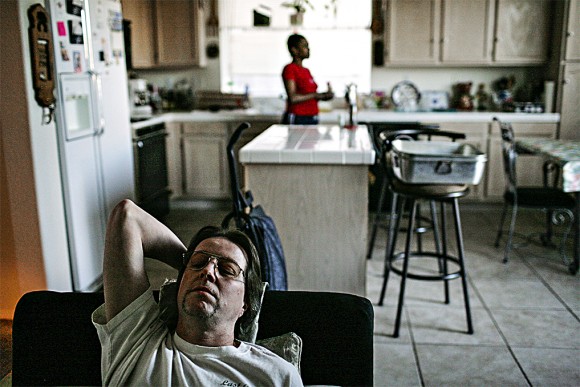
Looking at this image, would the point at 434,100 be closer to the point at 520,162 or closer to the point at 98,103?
the point at 520,162

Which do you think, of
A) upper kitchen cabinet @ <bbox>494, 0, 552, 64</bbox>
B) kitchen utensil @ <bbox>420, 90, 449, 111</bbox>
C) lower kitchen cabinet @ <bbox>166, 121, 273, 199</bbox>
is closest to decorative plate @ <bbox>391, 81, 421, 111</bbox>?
kitchen utensil @ <bbox>420, 90, 449, 111</bbox>

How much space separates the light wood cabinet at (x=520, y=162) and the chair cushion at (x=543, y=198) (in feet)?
4.31

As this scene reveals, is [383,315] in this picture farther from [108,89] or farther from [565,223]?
[565,223]

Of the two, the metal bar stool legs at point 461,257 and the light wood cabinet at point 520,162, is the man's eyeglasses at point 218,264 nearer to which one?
the metal bar stool legs at point 461,257

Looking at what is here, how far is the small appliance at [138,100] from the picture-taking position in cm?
522

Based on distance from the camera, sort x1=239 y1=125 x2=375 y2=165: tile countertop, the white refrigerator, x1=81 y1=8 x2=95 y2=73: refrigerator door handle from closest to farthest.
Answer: x1=239 y1=125 x2=375 y2=165: tile countertop < the white refrigerator < x1=81 y1=8 x2=95 y2=73: refrigerator door handle

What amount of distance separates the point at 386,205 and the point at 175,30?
271 cm

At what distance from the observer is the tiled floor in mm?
2670

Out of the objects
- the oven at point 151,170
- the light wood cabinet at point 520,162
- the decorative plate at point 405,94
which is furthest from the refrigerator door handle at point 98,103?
the light wood cabinet at point 520,162

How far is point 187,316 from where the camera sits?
4.66 feet

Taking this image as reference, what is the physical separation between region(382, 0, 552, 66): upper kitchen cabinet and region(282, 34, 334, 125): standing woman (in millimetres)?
1516

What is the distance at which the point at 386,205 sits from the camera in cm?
539

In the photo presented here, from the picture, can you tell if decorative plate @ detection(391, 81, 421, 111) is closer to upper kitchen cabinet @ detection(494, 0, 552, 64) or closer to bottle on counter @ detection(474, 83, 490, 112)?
bottle on counter @ detection(474, 83, 490, 112)

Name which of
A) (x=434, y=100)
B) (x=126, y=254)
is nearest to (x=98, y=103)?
(x=126, y=254)
